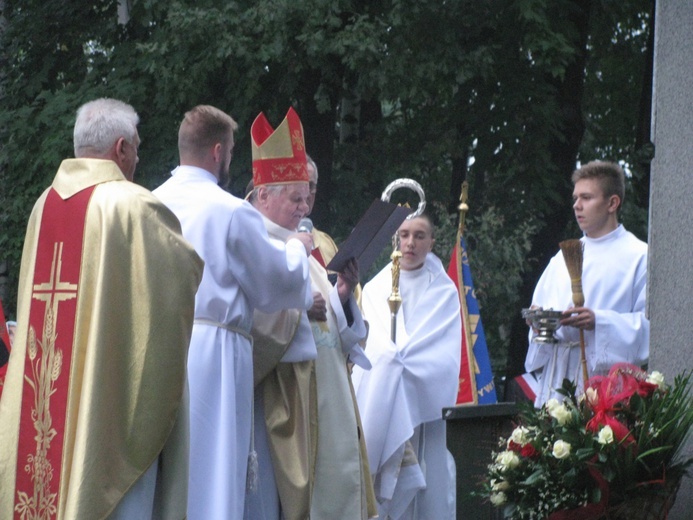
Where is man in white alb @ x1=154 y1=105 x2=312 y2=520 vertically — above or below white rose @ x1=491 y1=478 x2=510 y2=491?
above

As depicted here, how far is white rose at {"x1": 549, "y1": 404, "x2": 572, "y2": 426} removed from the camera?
502 centimetres

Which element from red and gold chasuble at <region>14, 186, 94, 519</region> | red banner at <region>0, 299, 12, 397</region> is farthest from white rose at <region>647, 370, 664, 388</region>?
red banner at <region>0, 299, 12, 397</region>

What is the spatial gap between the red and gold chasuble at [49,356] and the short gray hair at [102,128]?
213 mm

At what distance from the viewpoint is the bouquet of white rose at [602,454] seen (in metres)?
4.80

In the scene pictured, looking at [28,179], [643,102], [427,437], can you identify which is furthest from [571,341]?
[643,102]

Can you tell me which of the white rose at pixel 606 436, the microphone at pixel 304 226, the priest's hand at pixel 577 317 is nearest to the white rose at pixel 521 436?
the white rose at pixel 606 436

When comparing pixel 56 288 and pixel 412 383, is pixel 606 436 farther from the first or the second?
pixel 412 383

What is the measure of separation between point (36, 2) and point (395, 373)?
936 centimetres

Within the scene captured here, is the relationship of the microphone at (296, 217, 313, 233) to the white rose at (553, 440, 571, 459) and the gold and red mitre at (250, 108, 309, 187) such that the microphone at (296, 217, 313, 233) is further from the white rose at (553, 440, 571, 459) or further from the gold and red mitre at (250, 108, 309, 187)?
the white rose at (553, 440, 571, 459)

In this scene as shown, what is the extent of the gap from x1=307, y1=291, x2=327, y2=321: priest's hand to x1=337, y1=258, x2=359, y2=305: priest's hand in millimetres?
152

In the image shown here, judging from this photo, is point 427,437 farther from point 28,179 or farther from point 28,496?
point 28,179

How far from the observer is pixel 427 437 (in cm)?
895

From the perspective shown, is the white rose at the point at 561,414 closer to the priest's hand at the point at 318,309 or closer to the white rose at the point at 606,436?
the white rose at the point at 606,436

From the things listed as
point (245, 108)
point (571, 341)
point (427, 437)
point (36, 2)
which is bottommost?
point (427, 437)
